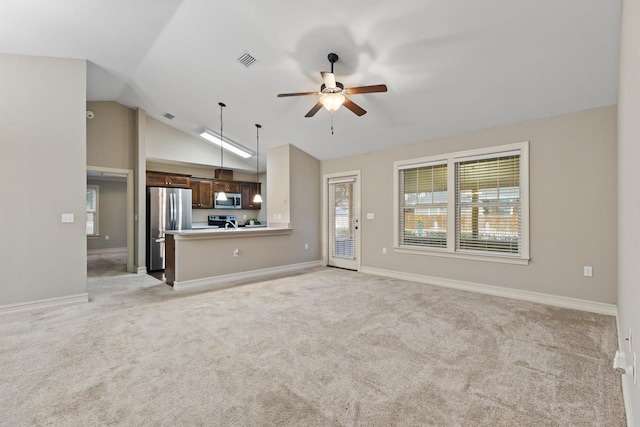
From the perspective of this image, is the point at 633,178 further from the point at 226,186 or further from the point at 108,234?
the point at 108,234

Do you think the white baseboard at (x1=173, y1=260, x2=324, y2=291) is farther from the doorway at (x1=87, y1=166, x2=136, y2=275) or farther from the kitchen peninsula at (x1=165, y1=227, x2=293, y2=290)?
the doorway at (x1=87, y1=166, x2=136, y2=275)

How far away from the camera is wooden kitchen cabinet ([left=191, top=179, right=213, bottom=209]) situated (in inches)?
293

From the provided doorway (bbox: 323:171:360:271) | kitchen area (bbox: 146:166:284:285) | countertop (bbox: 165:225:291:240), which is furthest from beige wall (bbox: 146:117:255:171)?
doorway (bbox: 323:171:360:271)

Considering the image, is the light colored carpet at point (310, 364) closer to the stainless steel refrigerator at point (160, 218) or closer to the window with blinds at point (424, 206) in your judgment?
the window with blinds at point (424, 206)

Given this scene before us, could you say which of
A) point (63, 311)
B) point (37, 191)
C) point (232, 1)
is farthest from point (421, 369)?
point (37, 191)

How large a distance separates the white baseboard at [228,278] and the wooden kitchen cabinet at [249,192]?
3.09 meters

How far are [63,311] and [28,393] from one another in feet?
6.74

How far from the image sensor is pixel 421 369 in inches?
85.7

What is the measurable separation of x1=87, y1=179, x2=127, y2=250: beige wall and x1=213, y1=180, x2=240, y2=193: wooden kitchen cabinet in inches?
140

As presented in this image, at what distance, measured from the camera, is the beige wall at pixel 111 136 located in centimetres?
550

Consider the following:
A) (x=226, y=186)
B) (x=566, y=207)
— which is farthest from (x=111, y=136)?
(x=566, y=207)

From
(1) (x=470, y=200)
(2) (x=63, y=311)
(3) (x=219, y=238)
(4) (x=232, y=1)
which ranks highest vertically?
(4) (x=232, y=1)

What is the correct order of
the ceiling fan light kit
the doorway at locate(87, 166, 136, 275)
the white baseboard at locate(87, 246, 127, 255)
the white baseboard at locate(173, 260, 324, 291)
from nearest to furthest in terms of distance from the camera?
the ceiling fan light kit
the white baseboard at locate(173, 260, 324, 291)
the doorway at locate(87, 166, 136, 275)
the white baseboard at locate(87, 246, 127, 255)

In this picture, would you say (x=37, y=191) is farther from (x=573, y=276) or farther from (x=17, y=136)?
(x=573, y=276)
